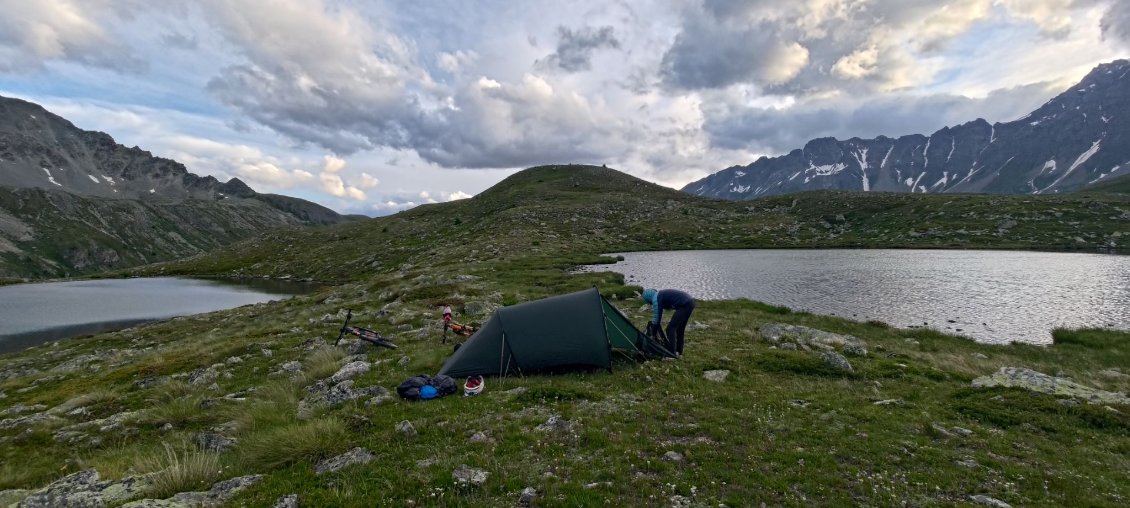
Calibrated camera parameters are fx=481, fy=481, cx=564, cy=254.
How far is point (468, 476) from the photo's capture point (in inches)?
388

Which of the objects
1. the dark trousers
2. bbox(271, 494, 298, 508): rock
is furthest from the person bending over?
bbox(271, 494, 298, 508): rock

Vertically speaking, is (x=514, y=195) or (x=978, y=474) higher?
(x=514, y=195)

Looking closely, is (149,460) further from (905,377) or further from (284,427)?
(905,377)

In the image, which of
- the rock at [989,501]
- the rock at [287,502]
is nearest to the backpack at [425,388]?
the rock at [287,502]

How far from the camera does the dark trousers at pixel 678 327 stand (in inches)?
768

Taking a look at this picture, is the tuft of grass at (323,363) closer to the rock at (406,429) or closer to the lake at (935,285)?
the rock at (406,429)

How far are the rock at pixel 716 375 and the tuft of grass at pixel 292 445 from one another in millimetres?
11733

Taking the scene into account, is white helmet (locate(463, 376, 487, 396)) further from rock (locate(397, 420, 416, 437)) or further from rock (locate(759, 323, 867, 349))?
rock (locate(759, 323, 867, 349))

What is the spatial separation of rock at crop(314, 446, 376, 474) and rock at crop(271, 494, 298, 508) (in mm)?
1315

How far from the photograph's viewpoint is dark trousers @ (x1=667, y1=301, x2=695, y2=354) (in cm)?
1950

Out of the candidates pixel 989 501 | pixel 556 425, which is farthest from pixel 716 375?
pixel 989 501

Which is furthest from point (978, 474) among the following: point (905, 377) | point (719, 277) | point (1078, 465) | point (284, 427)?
point (719, 277)

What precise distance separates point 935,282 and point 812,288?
12.8 meters

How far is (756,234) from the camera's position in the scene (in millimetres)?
103562
